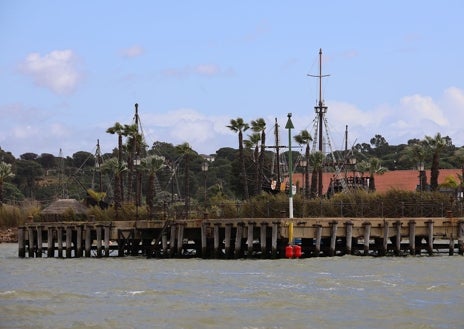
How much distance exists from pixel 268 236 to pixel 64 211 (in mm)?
29935

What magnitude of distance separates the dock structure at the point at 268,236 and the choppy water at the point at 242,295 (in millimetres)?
4051

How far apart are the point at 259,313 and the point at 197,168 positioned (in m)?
159

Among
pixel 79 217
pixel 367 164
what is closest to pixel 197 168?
pixel 367 164

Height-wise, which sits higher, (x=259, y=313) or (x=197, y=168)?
(x=197, y=168)

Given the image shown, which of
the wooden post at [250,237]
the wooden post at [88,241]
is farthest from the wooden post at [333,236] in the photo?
the wooden post at [88,241]

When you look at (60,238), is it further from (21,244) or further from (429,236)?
(429,236)

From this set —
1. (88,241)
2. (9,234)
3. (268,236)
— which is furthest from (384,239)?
(9,234)

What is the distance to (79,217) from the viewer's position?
3280 inches

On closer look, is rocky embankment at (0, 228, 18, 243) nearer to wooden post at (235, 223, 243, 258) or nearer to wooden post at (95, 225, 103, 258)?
wooden post at (95, 225, 103, 258)

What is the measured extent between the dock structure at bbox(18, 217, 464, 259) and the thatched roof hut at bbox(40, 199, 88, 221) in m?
14.9

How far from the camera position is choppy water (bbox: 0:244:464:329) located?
102 ft

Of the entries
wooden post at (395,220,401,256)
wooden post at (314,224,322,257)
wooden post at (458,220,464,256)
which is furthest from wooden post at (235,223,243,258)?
wooden post at (458,220,464,256)

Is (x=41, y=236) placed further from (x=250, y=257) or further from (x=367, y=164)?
(x=367, y=164)

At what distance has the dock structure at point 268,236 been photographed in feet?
191
